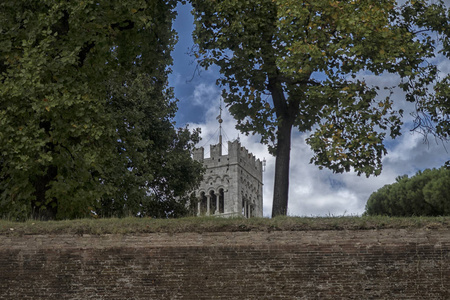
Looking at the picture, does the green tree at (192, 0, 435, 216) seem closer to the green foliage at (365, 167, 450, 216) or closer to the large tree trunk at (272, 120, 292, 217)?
the large tree trunk at (272, 120, 292, 217)

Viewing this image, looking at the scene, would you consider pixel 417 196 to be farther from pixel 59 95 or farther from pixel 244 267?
pixel 244 267

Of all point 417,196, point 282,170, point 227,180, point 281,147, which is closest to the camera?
point 282,170

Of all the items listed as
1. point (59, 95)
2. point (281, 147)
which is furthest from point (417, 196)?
point (59, 95)

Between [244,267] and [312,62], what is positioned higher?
[312,62]

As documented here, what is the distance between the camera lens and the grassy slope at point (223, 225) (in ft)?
38.7

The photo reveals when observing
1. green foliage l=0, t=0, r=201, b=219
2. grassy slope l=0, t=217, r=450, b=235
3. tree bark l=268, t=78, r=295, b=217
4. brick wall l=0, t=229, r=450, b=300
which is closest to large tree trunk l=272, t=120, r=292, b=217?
tree bark l=268, t=78, r=295, b=217

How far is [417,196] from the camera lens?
41344mm

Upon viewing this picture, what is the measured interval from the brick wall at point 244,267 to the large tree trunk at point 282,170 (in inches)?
212

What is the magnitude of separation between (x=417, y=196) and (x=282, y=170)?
2748cm

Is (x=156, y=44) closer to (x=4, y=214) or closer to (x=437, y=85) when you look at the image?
(x=4, y=214)

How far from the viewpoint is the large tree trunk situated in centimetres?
1705

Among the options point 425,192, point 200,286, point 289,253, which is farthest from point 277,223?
point 425,192

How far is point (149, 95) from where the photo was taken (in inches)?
1125

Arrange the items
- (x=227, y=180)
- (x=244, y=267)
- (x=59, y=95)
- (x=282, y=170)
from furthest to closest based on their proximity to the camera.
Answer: (x=227, y=180), (x=282, y=170), (x=59, y=95), (x=244, y=267)
